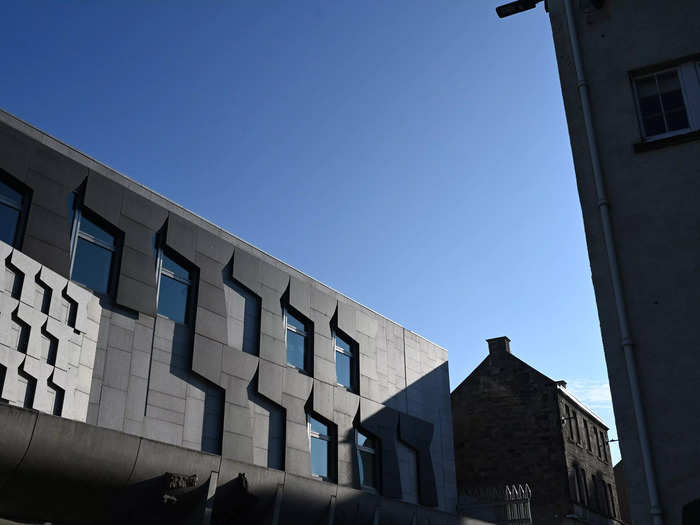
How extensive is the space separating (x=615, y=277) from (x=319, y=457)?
50.9 ft

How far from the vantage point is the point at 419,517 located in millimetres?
25156

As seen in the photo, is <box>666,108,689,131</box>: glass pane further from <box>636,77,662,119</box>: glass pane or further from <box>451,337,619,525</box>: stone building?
<box>451,337,619,525</box>: stone building

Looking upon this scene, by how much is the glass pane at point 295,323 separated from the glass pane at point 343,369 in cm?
189

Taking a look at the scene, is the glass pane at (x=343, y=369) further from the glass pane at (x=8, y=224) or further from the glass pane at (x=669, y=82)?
the glass pane at (x=669, y=82)

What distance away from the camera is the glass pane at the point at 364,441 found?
25983mm

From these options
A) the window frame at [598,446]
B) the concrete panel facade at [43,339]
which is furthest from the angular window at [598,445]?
Answer: the concrete panel facade at [43,339]

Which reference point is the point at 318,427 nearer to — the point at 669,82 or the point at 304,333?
the point at 304,333

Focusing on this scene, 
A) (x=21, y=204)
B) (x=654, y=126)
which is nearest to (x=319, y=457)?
(x=21, y=204)

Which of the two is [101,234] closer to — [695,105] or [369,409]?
[369,409]

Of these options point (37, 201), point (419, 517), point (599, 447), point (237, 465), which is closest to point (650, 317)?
point (237, 465)

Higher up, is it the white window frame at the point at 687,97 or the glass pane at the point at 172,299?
the glass pane at the point at 172,299

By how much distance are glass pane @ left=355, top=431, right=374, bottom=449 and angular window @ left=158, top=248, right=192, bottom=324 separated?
8205mm

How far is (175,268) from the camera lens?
21156 mm

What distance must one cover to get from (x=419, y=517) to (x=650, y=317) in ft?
55.0
